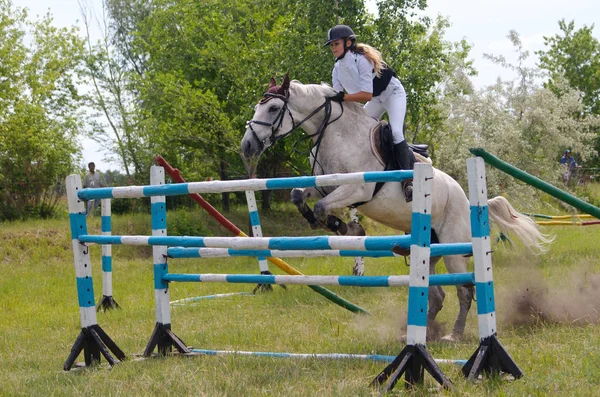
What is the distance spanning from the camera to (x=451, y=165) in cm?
1590

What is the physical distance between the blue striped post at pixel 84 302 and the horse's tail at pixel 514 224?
12.9 ft

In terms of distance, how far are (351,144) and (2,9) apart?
20731 millimetres

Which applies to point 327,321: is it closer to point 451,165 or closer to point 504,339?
point 504,339

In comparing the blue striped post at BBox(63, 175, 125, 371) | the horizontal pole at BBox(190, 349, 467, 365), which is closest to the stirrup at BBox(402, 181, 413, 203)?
the horizontal pole at BBox(190, 349, 467, 365)

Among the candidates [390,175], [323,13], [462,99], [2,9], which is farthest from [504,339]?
[2,9]

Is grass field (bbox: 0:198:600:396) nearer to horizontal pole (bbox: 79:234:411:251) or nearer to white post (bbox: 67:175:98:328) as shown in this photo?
white post (bbox: 67:175:98:328)

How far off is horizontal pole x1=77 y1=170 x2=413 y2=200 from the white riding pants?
78.5 inches

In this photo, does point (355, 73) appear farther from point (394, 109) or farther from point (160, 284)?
point (160, 284)

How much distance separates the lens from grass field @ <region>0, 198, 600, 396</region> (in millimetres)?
4129

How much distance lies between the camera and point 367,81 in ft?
20.2

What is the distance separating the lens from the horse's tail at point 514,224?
6875 millimetres

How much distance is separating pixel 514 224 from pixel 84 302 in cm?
423

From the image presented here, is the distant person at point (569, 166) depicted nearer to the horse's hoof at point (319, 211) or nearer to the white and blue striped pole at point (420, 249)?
the horse's hoof at point (319, 211)

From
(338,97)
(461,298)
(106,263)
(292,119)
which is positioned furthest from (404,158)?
(106,263)
